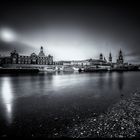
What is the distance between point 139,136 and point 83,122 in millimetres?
3210

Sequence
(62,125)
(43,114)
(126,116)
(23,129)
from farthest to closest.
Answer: (43,114) → (126,116) → (62,125) → (23,129)

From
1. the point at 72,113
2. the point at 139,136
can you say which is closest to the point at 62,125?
the point at 72,113

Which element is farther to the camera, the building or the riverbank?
the building

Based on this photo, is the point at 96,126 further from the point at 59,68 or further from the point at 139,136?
the point at 59,68

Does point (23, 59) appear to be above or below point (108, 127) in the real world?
above

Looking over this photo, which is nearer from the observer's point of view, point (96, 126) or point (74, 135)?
point (74, 135)

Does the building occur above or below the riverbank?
above

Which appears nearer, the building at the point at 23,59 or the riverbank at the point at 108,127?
the riverbank at the point at 108,127

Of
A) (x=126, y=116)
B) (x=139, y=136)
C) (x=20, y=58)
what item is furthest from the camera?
(x=20, y=58)

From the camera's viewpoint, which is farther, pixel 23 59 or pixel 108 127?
pixel 23 59

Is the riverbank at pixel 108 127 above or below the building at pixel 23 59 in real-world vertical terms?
below

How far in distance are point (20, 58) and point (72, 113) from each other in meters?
161

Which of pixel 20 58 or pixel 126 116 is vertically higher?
pixel 20 58

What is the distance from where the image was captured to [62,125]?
7.00 metres
